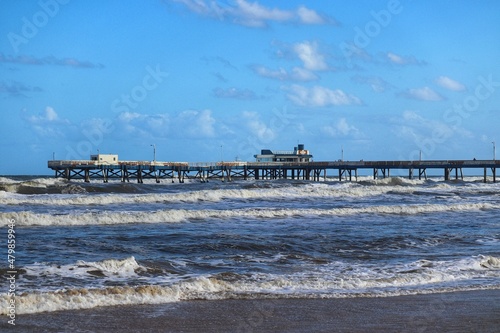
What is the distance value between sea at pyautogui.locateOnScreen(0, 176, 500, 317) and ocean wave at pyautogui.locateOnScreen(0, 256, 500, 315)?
2 cm

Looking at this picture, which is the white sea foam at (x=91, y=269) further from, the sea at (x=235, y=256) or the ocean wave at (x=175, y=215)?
the ocean wave at (x=175, y=215)

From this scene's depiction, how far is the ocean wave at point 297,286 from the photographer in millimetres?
9367

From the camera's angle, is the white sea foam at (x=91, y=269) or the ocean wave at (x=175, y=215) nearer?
the white sea foam at (x=91, y=269)

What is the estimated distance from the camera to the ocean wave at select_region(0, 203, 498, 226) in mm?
21531

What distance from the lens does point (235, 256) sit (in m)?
14.5

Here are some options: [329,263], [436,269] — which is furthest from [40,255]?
[436,269]

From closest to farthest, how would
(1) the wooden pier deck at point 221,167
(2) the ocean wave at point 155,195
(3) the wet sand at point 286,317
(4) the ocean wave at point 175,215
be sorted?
(3) the wet sand at point 286,317 < (4) the ocean wave at point 175,215 < (2) the ocean wave at point 155,195 < (1) the wooden pier deck at point 221,167

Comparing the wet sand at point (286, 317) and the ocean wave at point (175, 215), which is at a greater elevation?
the ocean wave at point (175, 215)

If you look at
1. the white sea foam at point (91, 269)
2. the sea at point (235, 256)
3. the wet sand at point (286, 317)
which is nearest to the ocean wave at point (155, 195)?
the sea at point (235, 256)

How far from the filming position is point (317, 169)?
7869 centimetres

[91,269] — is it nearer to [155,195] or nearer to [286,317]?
[286,317]

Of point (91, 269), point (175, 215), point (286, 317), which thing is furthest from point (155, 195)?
point (286, 317)

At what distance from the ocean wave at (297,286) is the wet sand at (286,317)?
332 millimetres

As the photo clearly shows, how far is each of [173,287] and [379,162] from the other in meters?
66.7
